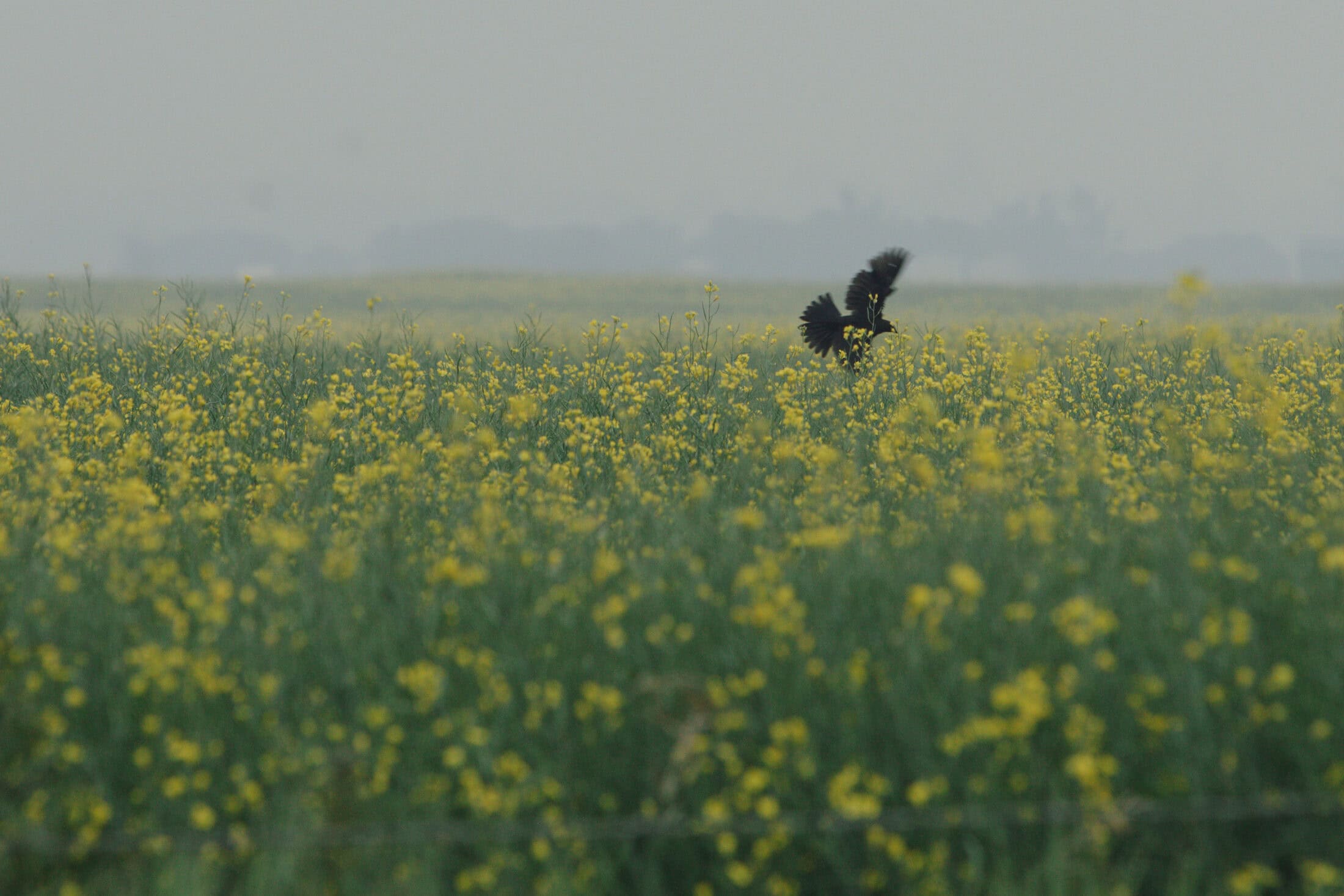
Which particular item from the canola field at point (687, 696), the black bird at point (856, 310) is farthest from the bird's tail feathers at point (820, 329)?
the canola field at point (687, 696)

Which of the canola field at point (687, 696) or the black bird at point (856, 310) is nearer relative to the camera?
the canola field at point (687, 696)

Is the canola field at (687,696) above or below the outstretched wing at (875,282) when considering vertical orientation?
below

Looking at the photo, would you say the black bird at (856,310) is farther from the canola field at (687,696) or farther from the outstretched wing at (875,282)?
the canola field at (687,696)

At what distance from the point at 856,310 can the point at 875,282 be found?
31 centimetres

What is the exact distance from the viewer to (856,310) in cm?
913

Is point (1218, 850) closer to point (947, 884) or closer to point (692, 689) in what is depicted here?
point (947, 884)

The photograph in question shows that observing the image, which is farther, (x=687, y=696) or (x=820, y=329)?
(x=820, y=329)

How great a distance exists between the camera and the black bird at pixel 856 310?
9.04 metres

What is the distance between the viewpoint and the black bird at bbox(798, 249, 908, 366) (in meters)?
9.04

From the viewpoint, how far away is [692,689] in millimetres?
3221

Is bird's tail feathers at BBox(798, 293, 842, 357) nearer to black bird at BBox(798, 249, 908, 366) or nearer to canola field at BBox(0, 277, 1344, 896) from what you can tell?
black bird at BBox(798, 249, 908, 366)

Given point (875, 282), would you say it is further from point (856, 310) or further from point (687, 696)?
point (687, 696)

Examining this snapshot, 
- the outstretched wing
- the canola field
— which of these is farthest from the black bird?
the canola field

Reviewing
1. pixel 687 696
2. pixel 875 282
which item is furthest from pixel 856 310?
pixel 687 696
